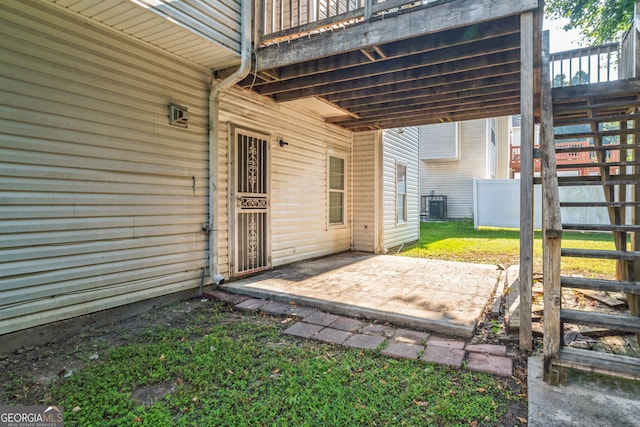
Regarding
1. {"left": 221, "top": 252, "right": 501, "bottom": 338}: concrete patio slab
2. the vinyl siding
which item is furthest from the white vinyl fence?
the vinyl siding

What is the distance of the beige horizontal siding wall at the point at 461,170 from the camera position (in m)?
16.3

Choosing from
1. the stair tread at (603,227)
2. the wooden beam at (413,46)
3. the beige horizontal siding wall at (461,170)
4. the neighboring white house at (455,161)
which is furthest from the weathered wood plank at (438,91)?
the beige horizontal siding wall at (461,170)

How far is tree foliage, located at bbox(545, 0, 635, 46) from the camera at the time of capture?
8773 millimetres

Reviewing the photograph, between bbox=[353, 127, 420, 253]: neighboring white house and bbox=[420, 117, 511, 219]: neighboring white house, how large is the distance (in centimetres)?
831

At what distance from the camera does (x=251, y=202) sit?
16.4 ft

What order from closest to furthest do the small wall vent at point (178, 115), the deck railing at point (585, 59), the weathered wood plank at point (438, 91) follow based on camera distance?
the small wall vent at point (178, 115), the deck railing at point (585, 59), the weathered wood plank at point (438, 91)

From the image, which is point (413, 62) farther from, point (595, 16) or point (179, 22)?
point (595, 16)

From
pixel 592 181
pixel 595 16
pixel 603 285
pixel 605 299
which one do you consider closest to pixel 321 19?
pixel 592 181

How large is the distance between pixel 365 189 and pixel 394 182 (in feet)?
3.77

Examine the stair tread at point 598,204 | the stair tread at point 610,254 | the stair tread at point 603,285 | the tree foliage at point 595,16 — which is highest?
the tree foliage at point 595,16

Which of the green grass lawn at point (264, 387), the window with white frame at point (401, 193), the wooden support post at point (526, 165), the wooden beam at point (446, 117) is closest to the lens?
the green grass lawn at point (264, 387)

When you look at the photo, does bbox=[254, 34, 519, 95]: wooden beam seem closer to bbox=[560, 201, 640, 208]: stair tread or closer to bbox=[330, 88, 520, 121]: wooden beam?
bbox=[330, 88, 520, 121]: wooden beam

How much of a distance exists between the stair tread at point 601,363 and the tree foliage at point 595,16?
1012cm

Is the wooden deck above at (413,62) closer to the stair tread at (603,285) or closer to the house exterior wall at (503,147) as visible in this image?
the stair tread at (603,285)
